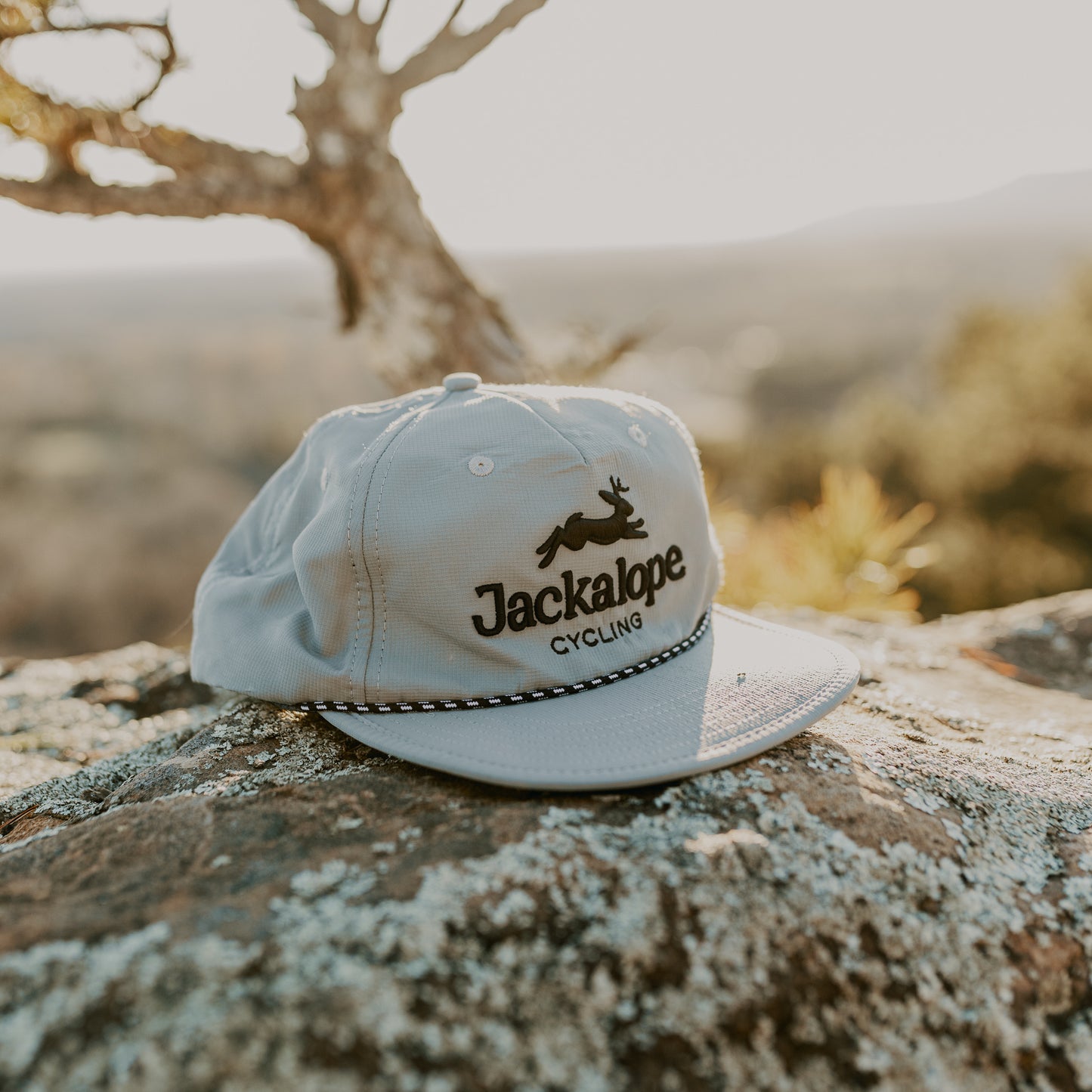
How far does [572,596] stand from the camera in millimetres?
1141

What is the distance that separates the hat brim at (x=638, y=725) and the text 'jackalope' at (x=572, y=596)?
0.11 metres

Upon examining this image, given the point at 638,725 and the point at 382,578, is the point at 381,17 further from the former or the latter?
the point at 638,725

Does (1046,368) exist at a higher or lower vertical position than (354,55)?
lower

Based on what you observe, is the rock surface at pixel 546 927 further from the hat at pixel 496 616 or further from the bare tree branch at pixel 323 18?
the bare tree branch at pixel 323 18

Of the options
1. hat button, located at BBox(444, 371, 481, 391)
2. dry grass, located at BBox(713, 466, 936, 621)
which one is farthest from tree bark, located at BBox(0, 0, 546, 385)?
hat button, located at BBox(444, 371, 481, 391)

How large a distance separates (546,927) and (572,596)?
50 centimetres

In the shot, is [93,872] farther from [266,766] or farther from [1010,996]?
[1010,996]

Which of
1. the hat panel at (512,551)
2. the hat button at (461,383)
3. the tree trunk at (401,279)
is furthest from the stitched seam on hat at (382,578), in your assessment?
the tree trunk at (401,279)

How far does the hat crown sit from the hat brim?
0.17 feet

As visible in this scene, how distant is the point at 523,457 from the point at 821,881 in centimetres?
64

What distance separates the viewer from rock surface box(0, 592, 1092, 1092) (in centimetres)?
61

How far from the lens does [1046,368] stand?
842 cm

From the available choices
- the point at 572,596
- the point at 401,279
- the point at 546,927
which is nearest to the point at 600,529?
the point at 572,596

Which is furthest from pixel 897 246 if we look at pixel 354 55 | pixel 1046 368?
pixel 354 55
